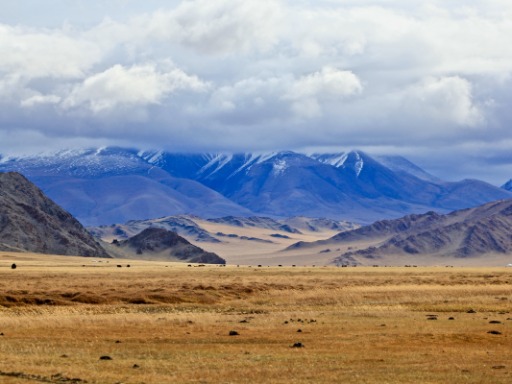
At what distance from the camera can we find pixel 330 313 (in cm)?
6322

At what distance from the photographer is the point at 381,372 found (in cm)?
3594

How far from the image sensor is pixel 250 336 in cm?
4906

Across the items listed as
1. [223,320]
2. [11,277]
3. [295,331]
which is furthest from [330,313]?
[11,277]

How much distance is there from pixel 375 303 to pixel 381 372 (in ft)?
124

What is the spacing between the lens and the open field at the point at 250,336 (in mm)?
Result: 35719

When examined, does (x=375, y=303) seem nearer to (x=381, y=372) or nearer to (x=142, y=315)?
(x=142, y=315)

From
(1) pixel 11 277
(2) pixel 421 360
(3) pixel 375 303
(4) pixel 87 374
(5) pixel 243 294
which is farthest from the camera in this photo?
(1) pixel 11 277

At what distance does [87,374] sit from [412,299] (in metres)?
45.7

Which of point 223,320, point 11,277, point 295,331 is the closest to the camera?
point 295,331

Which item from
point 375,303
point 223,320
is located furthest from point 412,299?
point 223,320

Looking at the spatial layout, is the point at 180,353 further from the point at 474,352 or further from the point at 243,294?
the point at 243,294

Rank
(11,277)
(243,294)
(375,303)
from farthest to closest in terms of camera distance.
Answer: (11,277), (243,294), (375,303)

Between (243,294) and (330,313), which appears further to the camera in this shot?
(243,294)

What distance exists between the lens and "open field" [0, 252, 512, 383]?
→ 3572 centimetres
